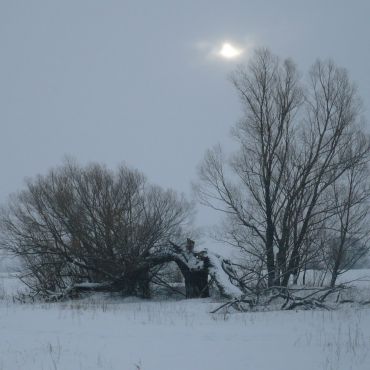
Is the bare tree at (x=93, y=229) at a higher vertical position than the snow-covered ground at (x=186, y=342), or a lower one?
higher

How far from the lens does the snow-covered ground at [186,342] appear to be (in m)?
6.70

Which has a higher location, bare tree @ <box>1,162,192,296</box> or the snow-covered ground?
bare tree @ <box>1,162,192,296</box>

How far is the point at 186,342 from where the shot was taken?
8.13m

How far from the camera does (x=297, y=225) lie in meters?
21.2

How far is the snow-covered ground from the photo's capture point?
6699 mm

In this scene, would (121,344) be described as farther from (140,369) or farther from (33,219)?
(33,219)

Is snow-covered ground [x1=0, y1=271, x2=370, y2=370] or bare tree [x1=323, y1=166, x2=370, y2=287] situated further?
bare tree [x1=323, y1=166, x2=370, y2=287]

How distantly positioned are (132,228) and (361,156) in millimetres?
10746

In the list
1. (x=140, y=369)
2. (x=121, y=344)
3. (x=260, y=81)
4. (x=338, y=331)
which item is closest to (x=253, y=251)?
(x=260, y=81)

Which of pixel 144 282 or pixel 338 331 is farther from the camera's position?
pixel 144 282

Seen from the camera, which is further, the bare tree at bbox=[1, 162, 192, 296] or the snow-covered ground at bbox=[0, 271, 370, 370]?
the bare tree at bbox=[1, 162, 192, 296]

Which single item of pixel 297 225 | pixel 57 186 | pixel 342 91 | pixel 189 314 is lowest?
pixel 189 314

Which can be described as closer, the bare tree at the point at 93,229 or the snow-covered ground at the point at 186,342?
the snow-covered ground at the point at 186,342

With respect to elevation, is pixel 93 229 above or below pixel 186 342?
above
